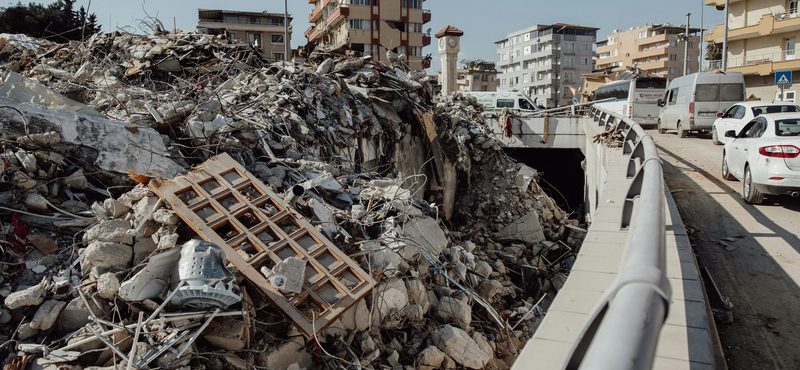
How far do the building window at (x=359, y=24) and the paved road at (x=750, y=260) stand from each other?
37.7 meters

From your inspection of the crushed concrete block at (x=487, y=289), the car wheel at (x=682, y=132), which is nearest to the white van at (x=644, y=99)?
the car wheel at (x=682, y=132)

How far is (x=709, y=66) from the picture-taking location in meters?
39.0

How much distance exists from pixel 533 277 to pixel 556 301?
489 centimetres

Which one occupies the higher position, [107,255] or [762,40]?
[762,40]

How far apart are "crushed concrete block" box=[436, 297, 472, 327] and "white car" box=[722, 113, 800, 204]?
16.7 feet

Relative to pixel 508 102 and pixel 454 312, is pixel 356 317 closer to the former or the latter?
pixel 454 312

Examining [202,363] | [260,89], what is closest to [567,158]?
[260,89]

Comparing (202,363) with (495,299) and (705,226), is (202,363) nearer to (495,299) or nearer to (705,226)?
(495,299)

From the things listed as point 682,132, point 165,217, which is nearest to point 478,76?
point 682,132

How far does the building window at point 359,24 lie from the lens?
42031 millimetres

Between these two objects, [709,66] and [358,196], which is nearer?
[358,196]

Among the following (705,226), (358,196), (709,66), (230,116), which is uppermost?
(709,66)

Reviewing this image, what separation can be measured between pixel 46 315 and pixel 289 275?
5.54 ft

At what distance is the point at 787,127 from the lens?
676 centimetres
